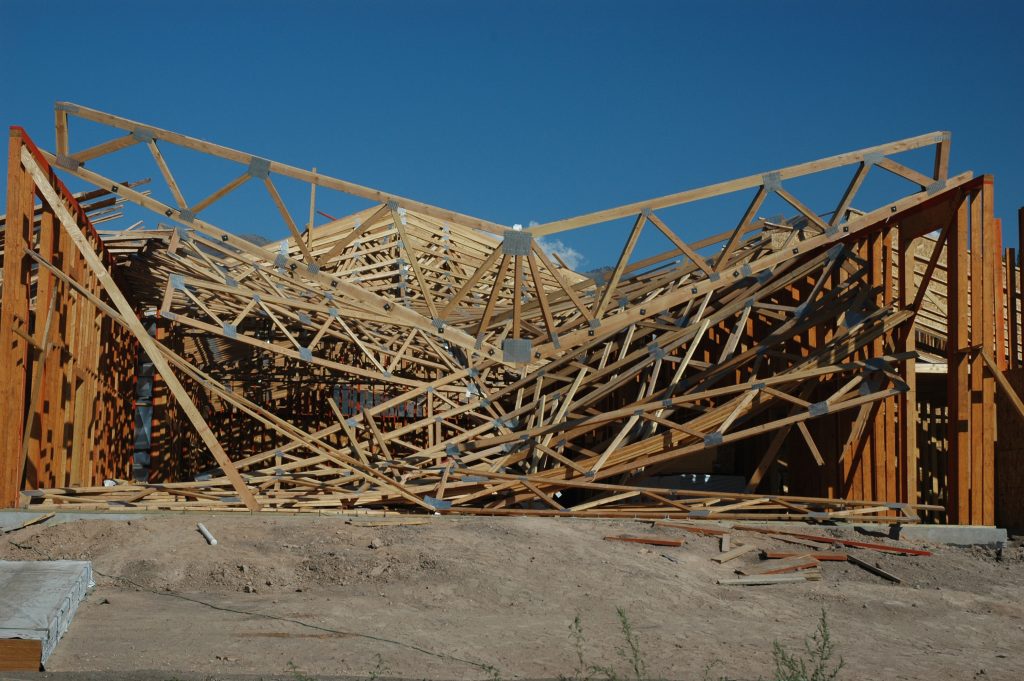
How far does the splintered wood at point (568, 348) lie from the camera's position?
12.9m

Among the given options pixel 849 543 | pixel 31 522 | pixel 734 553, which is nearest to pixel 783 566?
pixel 734 553

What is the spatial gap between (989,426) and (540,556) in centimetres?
645

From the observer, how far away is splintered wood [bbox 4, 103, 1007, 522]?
42.2 ft

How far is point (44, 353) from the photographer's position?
11773 millimetres

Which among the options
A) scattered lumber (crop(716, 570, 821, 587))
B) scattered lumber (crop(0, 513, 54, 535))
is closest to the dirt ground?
scattered lumber (crop(716, 570, 821, 587))

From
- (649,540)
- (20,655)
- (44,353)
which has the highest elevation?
(44,353)

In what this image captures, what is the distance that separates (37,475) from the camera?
12070 millimetres

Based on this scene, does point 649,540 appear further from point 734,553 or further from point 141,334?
point 141,334

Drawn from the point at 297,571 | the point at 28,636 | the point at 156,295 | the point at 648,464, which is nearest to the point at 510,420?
the point at 648,464

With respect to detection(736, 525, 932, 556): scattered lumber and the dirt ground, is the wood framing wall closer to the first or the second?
the dirt ground

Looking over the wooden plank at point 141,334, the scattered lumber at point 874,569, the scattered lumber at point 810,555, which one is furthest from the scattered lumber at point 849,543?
the wooden plank at point 141,334

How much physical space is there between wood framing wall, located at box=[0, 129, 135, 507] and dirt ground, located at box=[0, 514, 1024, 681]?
1823mm

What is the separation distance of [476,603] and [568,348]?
609 cm

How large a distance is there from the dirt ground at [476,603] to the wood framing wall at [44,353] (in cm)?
182
